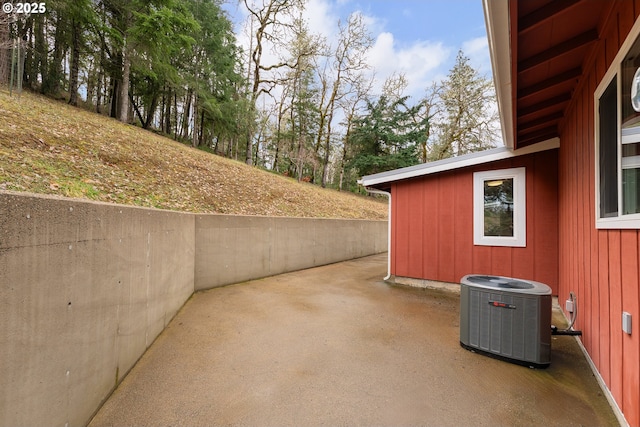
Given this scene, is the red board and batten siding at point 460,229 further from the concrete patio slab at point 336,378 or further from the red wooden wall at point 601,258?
the concrete patio slab at point 336,378

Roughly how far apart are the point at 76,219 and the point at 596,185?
3.77m

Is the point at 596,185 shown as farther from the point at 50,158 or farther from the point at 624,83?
the point at 50,158

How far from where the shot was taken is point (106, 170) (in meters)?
4.64

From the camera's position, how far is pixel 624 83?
1.74 m

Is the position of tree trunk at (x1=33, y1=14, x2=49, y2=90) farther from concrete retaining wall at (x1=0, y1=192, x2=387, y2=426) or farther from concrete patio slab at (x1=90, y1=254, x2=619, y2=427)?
concrete patio slab at (x1=90, y1=254, x2=619, y2=427)

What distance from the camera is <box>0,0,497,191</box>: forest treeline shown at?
1084cm

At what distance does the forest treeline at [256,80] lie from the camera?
427 inches

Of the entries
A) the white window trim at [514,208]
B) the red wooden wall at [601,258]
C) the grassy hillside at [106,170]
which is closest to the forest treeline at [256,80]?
the grassy hillside at [106,170]

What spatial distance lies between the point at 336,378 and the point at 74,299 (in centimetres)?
187

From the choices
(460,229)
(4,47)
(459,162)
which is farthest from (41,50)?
(460,229)

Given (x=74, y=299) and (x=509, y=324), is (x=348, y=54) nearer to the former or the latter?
(x=509, y=324)

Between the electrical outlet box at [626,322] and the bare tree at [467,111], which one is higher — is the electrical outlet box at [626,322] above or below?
below

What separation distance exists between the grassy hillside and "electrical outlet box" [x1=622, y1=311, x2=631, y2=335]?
4.95 m

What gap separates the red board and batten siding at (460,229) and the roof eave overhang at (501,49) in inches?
82.1
